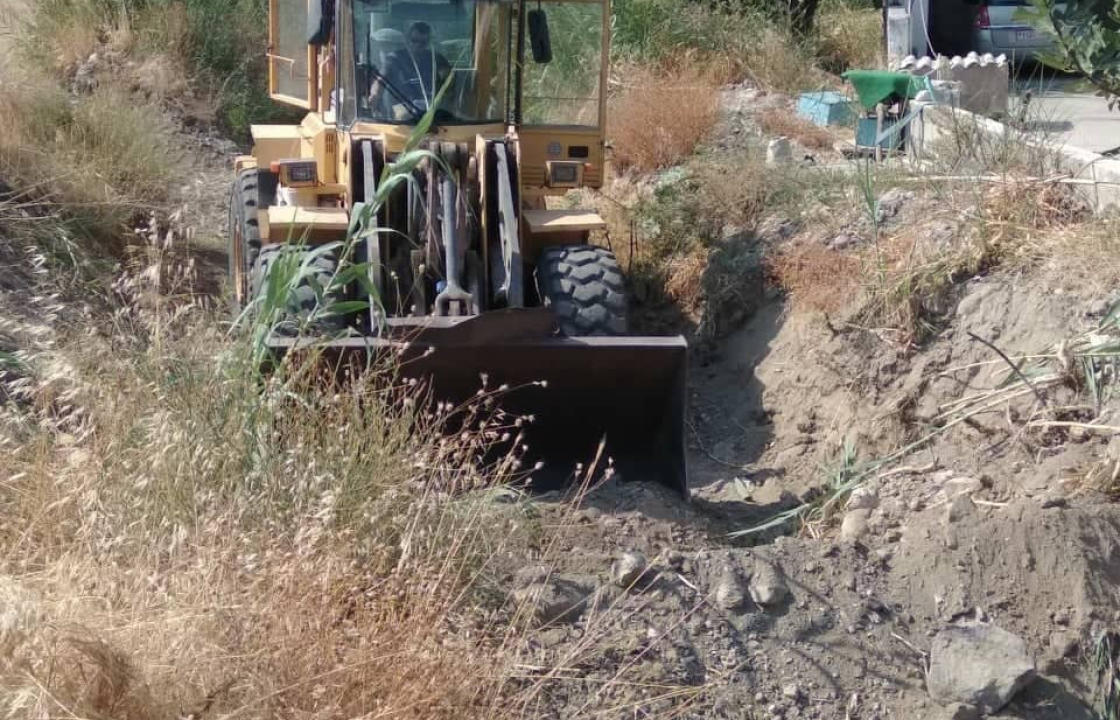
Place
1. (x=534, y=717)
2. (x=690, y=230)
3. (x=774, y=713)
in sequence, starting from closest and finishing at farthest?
(x=534, y=717)
(x=774, y=713)
(x=690, y=230)

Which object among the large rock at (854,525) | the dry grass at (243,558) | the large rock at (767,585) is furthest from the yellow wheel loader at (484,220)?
the large rock at (767,585)

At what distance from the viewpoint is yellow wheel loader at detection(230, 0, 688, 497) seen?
664 centimetres

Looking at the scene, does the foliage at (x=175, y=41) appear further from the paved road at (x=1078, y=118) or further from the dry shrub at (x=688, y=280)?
the paved road at (x=1078, y=118)

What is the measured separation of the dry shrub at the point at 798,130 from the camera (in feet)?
38.1

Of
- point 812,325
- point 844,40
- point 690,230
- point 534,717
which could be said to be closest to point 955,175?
point 812,325

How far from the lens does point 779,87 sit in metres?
14.1

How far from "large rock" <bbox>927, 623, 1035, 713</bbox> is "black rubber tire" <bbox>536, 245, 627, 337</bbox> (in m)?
2.79

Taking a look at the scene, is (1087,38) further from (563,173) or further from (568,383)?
(563,173)

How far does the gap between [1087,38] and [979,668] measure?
7.60 ft

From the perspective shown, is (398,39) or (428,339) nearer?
(428,339)

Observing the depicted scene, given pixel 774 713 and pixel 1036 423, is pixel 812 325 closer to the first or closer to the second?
pixel 1036 423

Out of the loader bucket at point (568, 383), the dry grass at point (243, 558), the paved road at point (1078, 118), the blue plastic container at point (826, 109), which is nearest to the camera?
the dry grass at point (243, 558)

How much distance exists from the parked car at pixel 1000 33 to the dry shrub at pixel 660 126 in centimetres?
522

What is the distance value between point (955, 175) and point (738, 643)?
4.08m
